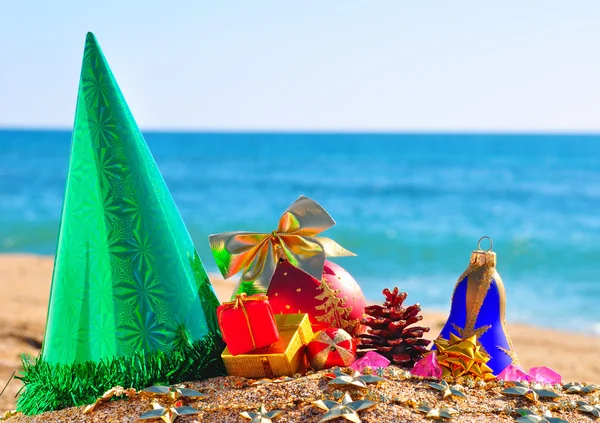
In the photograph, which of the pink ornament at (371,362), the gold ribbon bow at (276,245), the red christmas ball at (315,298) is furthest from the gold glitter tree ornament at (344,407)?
the gold ribbon bow at (276,245)

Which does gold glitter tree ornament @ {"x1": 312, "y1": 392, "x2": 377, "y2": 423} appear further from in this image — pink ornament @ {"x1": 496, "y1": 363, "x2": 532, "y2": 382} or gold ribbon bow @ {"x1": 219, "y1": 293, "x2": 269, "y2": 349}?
pink ornament @ {"x1": 496, "y1": 363, "x2": 532, "y2": 382}

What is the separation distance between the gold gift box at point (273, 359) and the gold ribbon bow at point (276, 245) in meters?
0.30

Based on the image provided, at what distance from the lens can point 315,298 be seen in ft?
9.04

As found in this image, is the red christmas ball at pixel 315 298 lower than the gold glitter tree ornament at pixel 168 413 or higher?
higher

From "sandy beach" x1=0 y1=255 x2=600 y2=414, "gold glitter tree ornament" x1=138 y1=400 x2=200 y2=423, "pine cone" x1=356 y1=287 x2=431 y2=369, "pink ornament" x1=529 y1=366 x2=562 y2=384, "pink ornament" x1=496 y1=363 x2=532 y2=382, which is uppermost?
"pine cone" x1=356 y1=287 x2=431 y2=369

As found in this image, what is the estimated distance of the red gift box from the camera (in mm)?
2457

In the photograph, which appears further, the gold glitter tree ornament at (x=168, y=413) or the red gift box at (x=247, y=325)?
the red gift box at (x=247, y=325)

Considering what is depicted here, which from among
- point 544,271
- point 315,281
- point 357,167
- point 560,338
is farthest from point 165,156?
point 315,281

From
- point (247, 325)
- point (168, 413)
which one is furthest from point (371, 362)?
point (168, 413)

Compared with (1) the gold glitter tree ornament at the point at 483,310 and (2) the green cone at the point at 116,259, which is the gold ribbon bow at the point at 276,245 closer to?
(2) the green cone at the point at 116,259

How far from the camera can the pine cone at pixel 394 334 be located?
8.66 feet

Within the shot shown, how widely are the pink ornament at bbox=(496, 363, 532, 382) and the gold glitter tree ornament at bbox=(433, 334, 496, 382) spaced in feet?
0.30

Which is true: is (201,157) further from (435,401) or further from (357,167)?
(435,401)

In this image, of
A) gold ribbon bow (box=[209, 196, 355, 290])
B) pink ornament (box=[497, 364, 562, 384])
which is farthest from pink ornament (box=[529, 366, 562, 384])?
gold ribbon bow (box=[209, 196, 355, 290])
